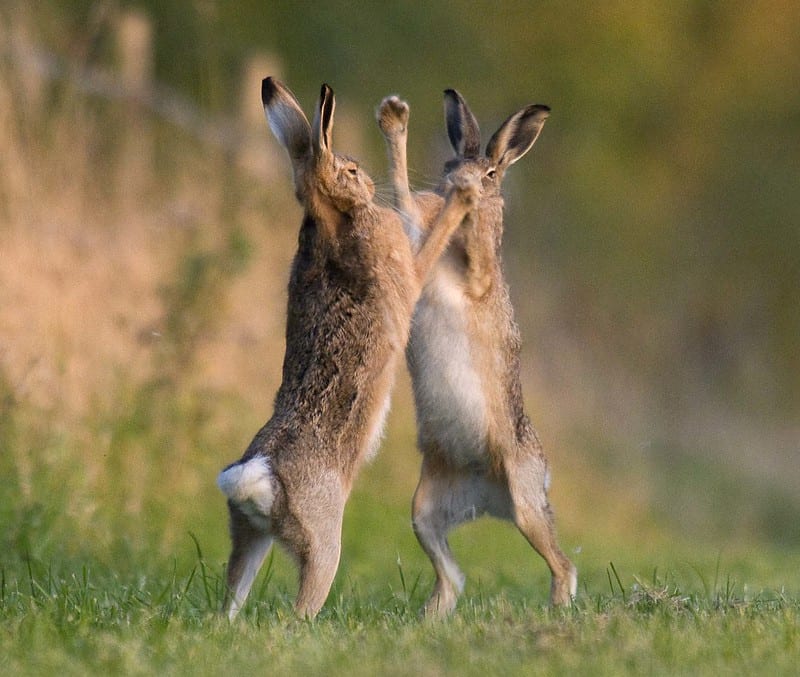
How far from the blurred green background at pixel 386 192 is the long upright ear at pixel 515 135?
31.3 inches

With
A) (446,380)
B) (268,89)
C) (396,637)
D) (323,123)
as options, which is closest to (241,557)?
(396,637)

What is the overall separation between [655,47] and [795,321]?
5451 millimetres

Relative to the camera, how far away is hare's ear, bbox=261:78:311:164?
6.75 meters

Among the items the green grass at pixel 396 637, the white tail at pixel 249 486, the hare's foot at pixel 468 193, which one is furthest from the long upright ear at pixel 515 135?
the white tail at pixel 249 486

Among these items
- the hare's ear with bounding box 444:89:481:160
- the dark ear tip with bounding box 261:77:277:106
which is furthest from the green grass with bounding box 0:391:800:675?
the hare's ear with bounding box 444:89:481:160

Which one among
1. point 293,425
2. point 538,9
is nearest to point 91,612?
point 293,425

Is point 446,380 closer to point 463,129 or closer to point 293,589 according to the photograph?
point 293,589

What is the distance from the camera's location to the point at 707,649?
497 cm

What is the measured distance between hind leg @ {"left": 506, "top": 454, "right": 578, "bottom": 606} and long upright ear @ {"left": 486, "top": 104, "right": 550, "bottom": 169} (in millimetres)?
1665

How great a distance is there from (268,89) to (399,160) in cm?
90

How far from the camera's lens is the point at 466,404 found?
7.15 m

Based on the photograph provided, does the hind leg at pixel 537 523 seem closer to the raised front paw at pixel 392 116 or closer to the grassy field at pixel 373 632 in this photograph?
the grassy field at pixel 373 632

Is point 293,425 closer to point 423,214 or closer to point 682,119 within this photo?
point 423,214

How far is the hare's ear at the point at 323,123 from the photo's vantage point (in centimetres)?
647
